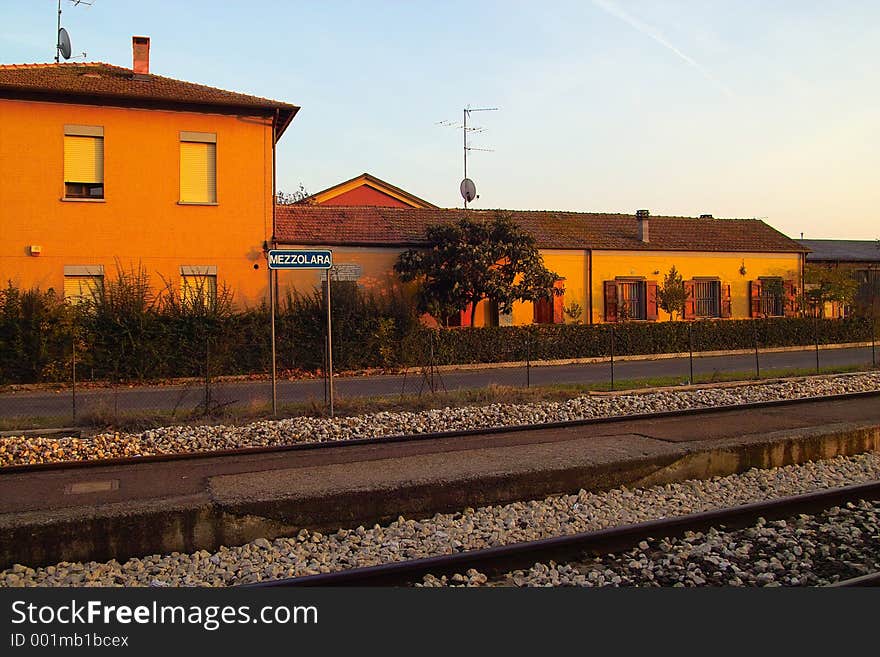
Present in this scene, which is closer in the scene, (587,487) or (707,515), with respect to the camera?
(707,515)

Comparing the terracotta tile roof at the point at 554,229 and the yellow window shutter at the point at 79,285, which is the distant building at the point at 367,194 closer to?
the terracotta tile roof at the point at 554,229

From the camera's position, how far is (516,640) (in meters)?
4.50

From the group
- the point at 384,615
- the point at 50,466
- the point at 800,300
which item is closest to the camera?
the point at 384,615

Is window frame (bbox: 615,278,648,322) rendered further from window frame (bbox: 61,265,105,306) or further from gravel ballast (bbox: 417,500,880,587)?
gravel ballast (bbox: 417,500,880,587)

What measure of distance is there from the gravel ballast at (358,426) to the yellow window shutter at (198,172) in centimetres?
1392

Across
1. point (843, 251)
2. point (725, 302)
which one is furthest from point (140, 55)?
point (843, 251)

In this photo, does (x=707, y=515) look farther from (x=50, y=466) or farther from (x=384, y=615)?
(x=50, y=466)

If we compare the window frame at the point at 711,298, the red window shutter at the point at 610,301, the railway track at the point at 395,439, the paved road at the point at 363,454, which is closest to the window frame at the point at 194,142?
the red window shutter at the point at 610,301

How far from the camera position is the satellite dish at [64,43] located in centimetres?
2753

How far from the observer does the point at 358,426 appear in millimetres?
12844

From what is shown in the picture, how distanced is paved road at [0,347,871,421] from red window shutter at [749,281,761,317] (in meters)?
5.68

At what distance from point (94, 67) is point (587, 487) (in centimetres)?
2361

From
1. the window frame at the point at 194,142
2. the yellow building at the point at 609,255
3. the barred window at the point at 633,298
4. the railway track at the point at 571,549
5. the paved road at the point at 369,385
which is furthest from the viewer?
the barred window at the point at 633,298

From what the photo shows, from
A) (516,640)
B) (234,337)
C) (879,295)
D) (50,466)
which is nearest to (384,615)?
(516,640)
